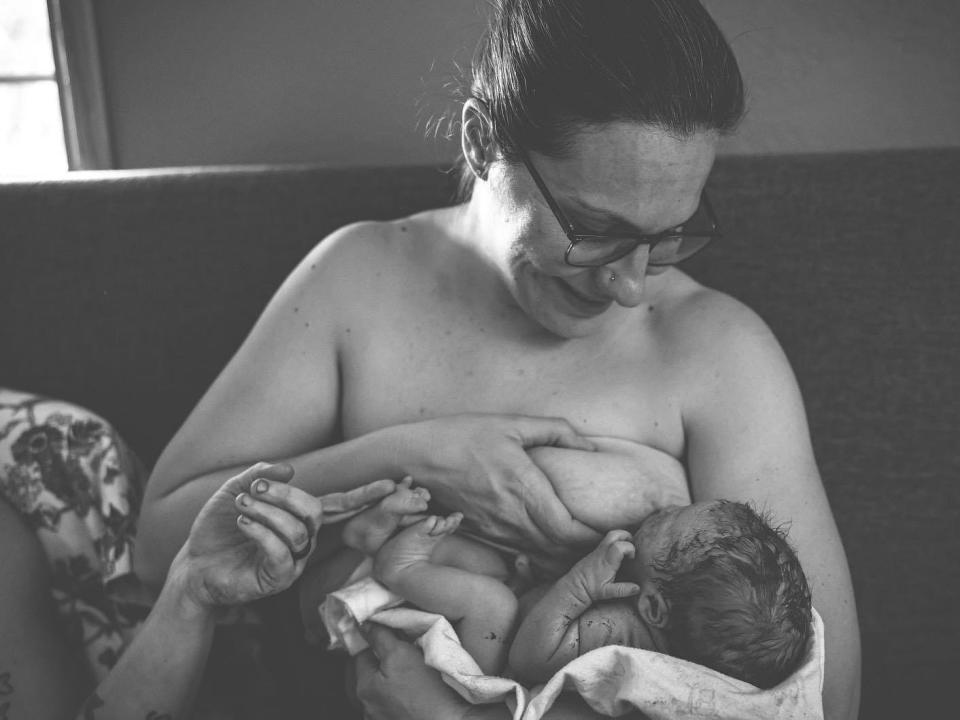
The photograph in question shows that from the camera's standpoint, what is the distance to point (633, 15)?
1.11 meters

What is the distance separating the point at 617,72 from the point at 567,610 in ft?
2.31

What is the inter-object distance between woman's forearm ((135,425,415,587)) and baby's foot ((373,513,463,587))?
11 cm

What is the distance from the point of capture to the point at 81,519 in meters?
1.53

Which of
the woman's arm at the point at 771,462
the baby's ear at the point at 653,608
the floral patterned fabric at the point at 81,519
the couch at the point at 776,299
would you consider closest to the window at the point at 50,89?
the couch at the point at 776,299

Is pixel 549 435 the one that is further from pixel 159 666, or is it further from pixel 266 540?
pixel 159 666

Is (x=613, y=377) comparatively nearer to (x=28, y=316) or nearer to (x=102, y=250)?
(x=102, y=250)

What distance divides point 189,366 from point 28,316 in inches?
13.9

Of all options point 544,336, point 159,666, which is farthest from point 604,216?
point 159,666

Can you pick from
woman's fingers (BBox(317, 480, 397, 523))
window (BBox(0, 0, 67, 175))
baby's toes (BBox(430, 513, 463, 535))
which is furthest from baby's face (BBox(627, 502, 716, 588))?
window (BBox(0, 0, 67, 175))

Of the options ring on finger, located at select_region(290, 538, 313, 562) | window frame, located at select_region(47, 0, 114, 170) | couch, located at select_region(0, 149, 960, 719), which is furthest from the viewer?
window frame, located at select_region(47, 0, 114, 170)

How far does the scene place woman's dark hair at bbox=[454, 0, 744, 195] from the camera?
3.58 ft

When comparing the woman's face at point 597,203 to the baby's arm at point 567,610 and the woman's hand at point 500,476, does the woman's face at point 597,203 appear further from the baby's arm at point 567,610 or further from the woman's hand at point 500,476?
the baby's arm at point 567,610

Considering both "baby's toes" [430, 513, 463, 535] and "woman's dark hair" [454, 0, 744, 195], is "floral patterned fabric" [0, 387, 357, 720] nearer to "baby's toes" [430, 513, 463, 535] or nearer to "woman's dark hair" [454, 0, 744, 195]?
"baby's toes" [430, 513, 463, 535]

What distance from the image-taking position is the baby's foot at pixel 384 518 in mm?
→ 1182
